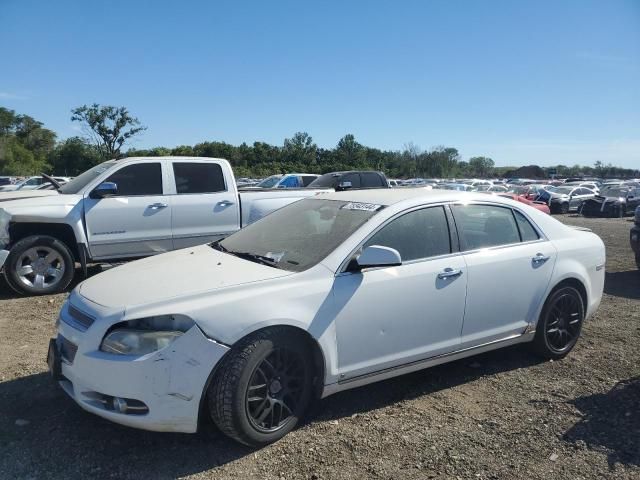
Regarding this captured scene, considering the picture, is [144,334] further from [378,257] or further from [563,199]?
[563,199]

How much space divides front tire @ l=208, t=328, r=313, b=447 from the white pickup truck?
480 cm

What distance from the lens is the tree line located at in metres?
60.9

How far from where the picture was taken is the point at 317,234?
384 centimetres

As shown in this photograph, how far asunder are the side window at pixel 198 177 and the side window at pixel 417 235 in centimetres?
475

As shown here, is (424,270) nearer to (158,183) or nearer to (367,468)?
(367,468)

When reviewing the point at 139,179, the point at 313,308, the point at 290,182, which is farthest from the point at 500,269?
the point at 290,182

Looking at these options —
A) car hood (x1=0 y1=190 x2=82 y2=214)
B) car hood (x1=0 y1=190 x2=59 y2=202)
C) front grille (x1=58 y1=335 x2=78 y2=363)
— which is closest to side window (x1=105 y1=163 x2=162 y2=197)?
car hood (x1=0 y1=190 x2=82 y2=214)

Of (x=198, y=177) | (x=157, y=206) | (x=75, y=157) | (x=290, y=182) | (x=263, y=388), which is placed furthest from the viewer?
(x=75, y=157)

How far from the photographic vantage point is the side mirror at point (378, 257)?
332 cm

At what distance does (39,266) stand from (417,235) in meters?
5.34

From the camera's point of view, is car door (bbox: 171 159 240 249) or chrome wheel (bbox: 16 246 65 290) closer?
chrome wheel (bbox: 16 246 65 290)

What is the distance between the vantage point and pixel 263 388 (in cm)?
307

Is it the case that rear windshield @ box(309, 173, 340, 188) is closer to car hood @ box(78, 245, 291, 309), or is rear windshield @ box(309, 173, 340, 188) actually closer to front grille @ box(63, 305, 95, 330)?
car hood @ box(78, 245, 291, 309)

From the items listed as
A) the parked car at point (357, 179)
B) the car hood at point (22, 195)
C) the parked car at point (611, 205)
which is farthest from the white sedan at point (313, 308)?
the parked car at point (611, 205)
